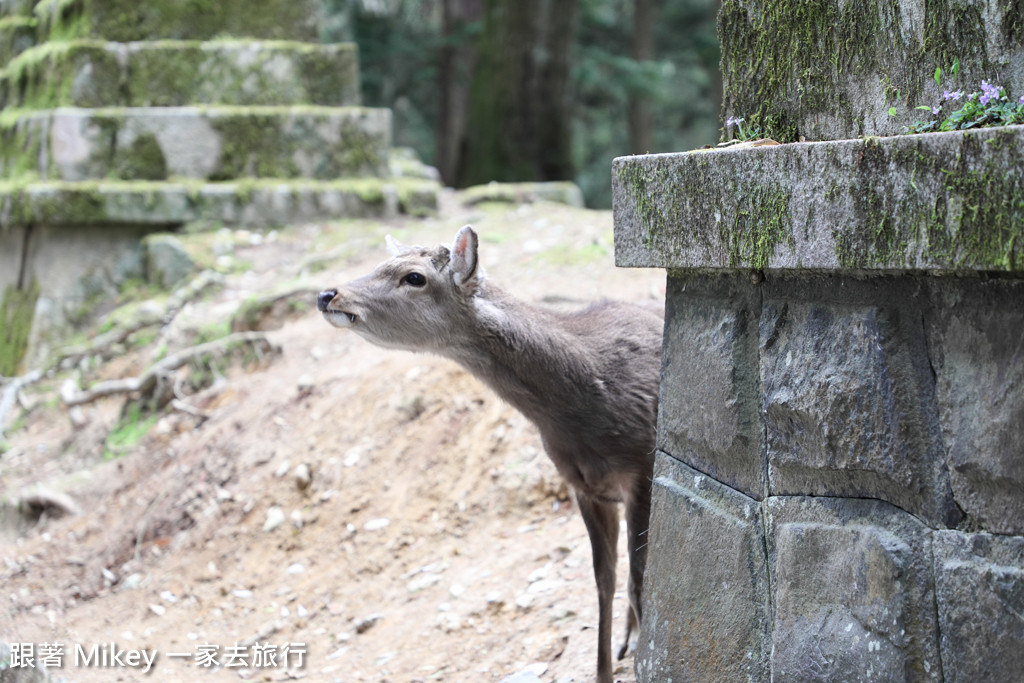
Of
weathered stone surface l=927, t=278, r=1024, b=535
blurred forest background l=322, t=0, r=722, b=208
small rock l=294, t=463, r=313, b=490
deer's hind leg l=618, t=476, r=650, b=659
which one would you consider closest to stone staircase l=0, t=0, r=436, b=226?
blurred forest background l=322, t=0, r=722, b=208

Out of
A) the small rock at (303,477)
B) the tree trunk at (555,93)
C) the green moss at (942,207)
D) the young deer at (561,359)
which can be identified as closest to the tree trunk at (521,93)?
the tree trunk at (555,93)

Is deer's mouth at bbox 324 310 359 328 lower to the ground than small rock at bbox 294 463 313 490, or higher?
higher

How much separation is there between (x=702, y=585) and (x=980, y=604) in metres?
0.77

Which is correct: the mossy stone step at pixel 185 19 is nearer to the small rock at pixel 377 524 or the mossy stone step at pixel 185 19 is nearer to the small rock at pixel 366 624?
the small rock at pixel 377 524

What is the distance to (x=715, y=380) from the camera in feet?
8.93

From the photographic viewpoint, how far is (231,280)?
9.05 metres

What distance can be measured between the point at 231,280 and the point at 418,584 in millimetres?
4595

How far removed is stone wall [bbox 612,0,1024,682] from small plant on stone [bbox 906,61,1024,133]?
7cm

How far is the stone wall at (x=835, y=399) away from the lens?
2121mm

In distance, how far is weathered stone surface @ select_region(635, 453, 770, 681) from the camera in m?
2.64

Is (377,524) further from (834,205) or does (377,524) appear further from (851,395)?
(834,205)

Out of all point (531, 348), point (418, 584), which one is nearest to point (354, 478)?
point (418, 584)

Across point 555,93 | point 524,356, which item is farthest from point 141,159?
point 524,356

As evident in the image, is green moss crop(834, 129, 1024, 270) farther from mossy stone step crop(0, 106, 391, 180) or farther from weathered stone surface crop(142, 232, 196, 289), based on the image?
mossy stone step crop(0, 106, 391, 180)
